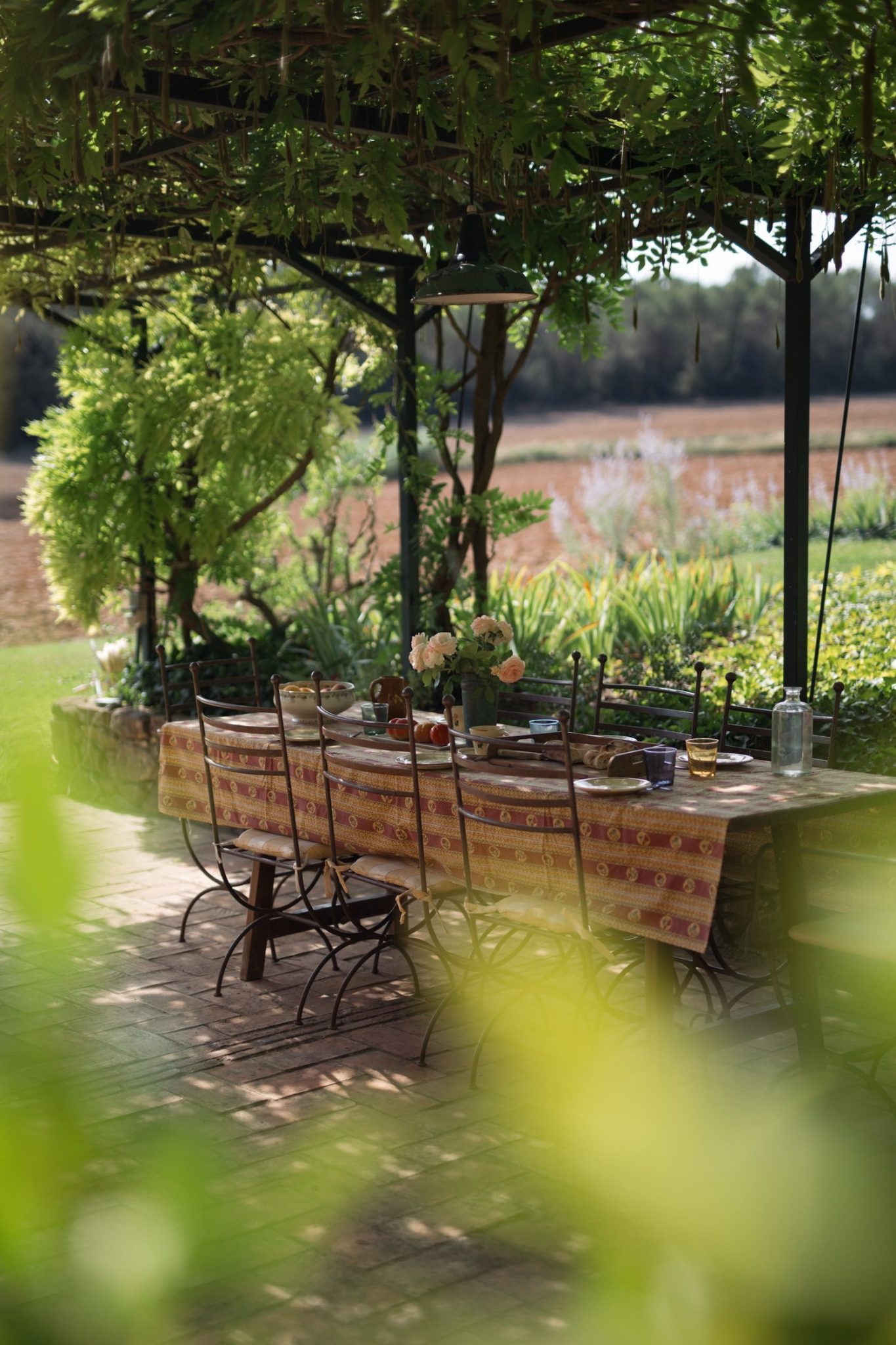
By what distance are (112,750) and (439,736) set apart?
388cm

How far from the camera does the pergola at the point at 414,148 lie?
340 centimetres

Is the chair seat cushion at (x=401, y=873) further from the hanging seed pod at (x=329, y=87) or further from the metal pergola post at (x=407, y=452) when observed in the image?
the metal pergola post at (x=407, y=452)

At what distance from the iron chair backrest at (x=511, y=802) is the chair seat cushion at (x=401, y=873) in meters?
0.07

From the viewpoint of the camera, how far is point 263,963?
4746mm

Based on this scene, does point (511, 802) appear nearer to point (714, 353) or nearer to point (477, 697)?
point (477, 697)

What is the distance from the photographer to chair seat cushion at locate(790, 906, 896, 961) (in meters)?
3.18

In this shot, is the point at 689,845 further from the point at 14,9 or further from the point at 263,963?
the point at 14,9

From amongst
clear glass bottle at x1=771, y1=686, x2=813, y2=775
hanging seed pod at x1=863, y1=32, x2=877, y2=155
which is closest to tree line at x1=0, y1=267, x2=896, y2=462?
clear glass bottle at x1=771, y1=686, x2=813, y2=775

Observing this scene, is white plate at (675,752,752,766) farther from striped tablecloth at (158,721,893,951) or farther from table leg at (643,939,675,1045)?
table leg at (643,939,675,1045)

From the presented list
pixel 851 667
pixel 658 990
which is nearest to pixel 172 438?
pixel 851 667

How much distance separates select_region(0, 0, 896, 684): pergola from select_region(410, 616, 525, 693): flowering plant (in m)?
1.22

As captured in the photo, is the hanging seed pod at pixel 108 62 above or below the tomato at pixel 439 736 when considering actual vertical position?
above

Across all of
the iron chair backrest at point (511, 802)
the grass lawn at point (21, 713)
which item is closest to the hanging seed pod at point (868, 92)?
the iron chair backrest at point (511, 802)

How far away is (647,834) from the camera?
3521mm
